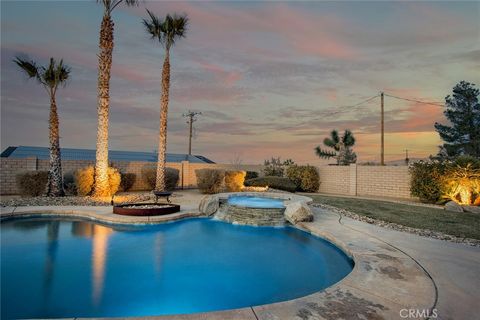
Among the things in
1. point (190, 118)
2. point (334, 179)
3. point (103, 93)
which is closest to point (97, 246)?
point (103, 93)

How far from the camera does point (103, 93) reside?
39.8 ft

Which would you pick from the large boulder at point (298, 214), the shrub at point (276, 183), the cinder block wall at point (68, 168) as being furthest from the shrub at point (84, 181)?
the shrub at point (276, 183)

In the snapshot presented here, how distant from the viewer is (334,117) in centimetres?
2558

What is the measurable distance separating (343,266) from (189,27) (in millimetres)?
13756

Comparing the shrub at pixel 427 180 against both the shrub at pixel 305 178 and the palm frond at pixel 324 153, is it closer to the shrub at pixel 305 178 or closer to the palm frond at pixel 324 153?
the shrub at pixel 305 178

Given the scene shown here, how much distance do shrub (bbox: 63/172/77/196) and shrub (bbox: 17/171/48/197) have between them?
893 millimetres

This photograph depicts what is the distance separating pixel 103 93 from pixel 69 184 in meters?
4.64

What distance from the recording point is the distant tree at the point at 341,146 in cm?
3049

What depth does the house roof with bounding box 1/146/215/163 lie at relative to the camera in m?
25.8

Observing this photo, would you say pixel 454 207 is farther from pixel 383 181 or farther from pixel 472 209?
pixel 383 181

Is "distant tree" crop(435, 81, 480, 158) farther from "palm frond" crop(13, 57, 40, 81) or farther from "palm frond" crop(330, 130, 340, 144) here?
"palm frond" crop(13, 57, 40, 81)

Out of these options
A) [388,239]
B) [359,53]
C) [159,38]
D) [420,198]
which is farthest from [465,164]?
[159,38]

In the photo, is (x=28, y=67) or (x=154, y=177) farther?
(x=154, y=177)

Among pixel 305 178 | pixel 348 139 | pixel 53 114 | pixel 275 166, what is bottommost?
pixel 305 178
